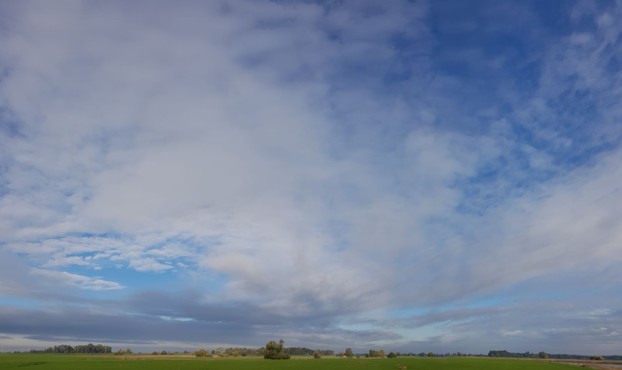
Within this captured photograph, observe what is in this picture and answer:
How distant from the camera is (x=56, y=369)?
2537 inches

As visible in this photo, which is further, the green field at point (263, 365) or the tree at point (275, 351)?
the tree at point (275, 351)

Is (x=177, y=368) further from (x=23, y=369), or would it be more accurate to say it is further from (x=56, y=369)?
(x=23, y=369)

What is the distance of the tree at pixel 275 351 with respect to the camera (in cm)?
11538

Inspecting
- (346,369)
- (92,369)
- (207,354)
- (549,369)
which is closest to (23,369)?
(92,369)

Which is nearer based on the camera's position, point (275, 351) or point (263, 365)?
point (263, 365)

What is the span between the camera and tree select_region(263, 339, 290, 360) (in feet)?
379

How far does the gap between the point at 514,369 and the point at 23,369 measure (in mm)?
78763

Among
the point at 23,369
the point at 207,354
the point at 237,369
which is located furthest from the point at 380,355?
the point at 23,369

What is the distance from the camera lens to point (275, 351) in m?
117

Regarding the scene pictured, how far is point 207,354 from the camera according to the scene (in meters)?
136

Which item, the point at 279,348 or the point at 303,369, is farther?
the point at 279,348

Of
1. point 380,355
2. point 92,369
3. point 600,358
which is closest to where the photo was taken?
point 92,369

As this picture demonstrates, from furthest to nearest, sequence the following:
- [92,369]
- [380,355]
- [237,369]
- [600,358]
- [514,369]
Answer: [380,355] → [600,358] → [514,369] → [237,369] → [92,369]

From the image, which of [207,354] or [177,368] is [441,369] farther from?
[207,354]
